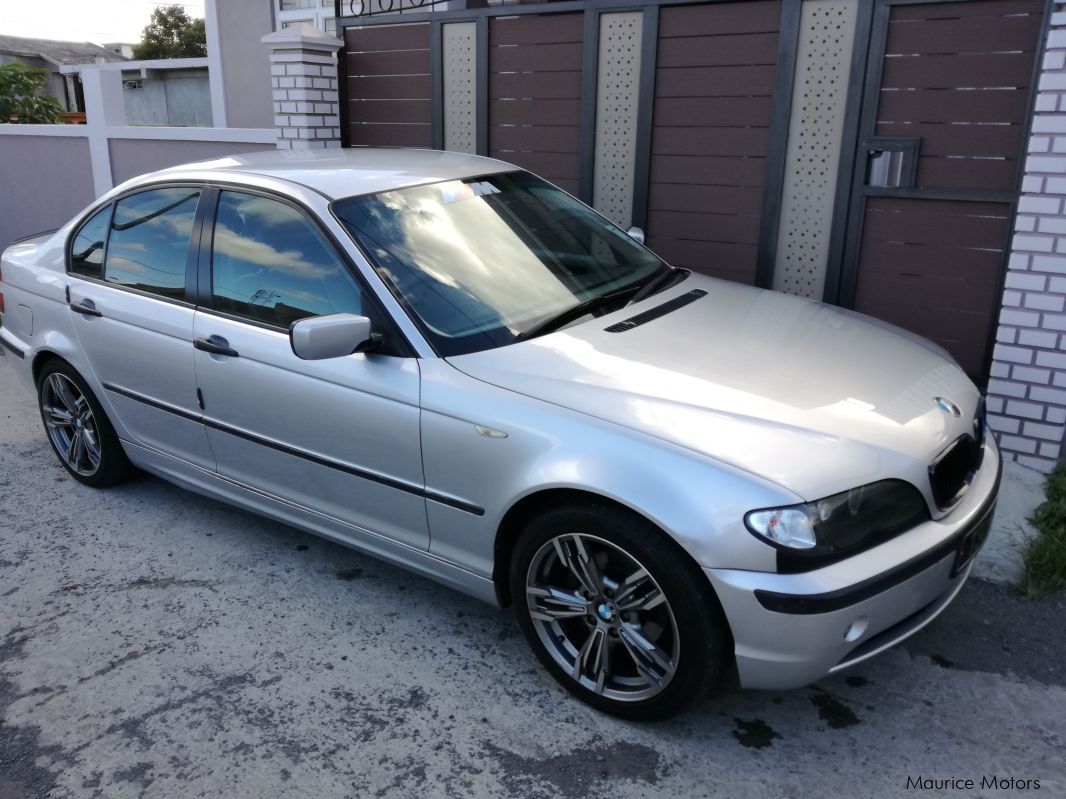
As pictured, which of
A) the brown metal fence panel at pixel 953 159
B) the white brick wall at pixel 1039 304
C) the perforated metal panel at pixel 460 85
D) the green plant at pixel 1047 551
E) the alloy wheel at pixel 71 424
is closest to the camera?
the green plant at pixel 1047 551

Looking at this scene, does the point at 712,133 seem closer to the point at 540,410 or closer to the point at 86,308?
the point at 540,410

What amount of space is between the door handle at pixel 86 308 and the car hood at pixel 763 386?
218 centimetres

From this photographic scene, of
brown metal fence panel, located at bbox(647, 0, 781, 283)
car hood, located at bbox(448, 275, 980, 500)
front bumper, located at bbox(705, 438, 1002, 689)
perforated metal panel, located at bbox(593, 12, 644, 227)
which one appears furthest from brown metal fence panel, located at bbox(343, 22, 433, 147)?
front bumper, located at bbox(705, 438, 1002, 689)

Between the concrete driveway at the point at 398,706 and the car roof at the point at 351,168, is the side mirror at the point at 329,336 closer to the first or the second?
the car roof at the point at 351,168

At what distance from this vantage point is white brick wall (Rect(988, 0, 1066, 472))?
4328 millimetres

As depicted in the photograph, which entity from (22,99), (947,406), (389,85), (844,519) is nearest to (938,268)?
(947,406)

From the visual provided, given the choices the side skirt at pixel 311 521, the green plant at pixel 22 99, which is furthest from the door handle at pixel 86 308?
the green plant at pixel 22 99

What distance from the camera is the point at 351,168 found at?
3959 mm

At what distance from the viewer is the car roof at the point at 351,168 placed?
→ 3787 mm

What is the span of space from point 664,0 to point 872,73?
141 cm

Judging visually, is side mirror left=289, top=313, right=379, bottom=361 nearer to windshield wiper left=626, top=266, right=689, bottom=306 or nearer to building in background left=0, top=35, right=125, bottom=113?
windshield wiper left=626, top=266, right=689, bottom=306

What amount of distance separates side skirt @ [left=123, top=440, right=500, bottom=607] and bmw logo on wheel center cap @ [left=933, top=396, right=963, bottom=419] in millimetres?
1613

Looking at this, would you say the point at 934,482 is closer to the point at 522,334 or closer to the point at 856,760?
the point at 856,760

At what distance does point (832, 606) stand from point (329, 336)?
1.79m
